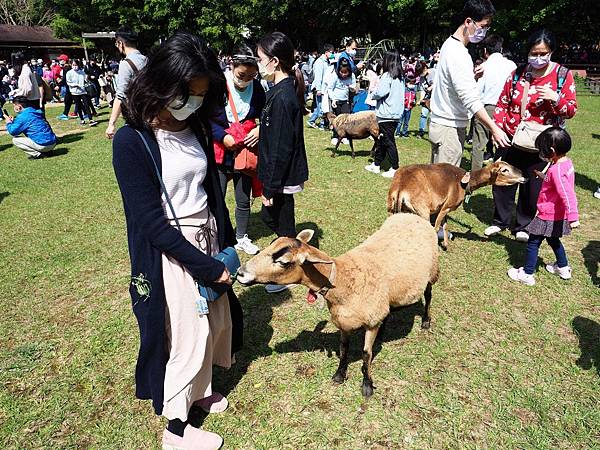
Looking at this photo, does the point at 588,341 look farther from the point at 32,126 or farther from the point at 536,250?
the point at 32,126

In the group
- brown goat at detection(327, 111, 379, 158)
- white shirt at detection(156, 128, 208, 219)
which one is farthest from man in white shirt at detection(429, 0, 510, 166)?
brown goat at detection(327, 111, 379, 158)

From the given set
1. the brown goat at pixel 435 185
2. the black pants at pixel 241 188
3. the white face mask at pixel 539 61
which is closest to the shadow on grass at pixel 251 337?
A: the black pants at pixel 241 188

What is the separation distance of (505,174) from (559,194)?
0.96 meters

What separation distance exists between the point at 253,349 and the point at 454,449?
169cm

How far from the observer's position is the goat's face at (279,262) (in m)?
2.51

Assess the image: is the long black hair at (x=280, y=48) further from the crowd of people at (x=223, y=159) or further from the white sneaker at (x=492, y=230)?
the white sneaker at (x=492, y=230)

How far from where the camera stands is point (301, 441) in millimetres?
2723

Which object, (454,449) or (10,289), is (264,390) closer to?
(454,449)

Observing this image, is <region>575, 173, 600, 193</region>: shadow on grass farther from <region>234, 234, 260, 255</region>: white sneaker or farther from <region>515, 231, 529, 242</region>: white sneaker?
<region>234, 234, 260, 255</region>: white sneaker

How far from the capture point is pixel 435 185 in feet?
15.9

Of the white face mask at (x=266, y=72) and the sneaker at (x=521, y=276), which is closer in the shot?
the white face mask at (x=266, y=72)

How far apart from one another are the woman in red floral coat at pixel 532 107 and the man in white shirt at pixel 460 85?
0.63 metres

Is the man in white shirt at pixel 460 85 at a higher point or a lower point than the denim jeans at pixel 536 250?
higher

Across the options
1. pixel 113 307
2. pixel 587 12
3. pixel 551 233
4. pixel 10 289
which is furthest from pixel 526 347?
pixel 587 12
